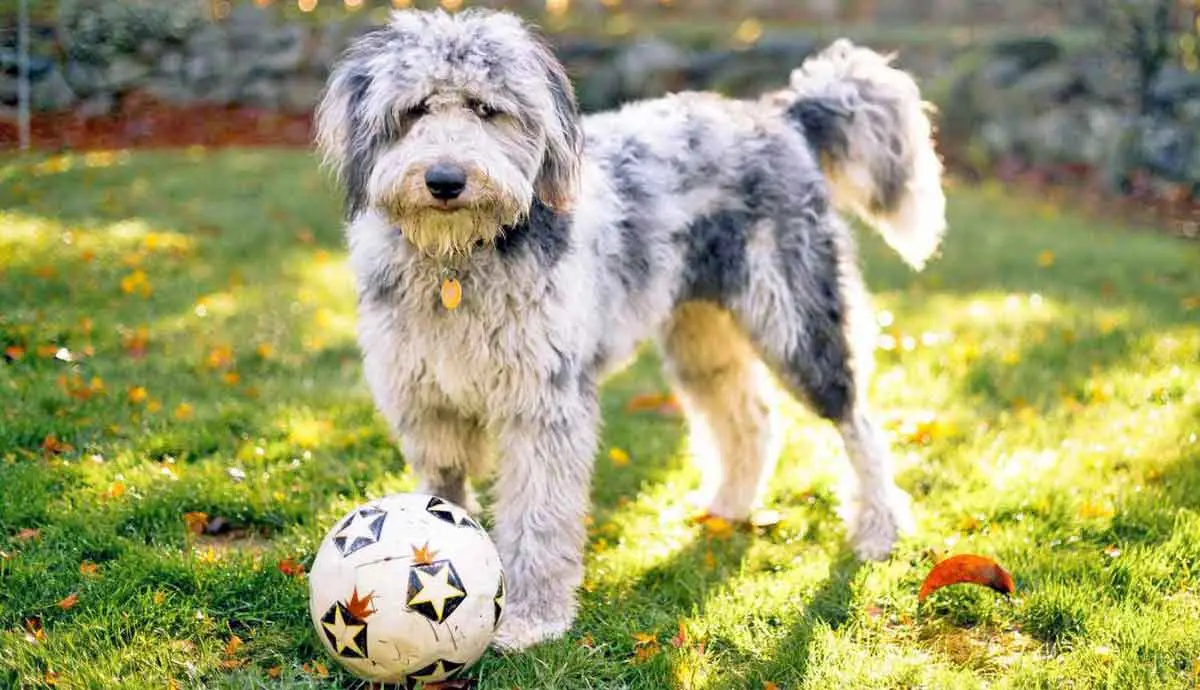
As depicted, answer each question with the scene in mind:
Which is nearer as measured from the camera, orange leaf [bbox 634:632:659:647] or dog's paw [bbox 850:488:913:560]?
orange leaf [bbox 634:632:659:647]

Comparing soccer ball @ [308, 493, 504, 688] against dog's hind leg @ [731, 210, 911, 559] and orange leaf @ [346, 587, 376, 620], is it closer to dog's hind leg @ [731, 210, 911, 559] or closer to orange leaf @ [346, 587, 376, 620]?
orange leaf @ [346, 587, 376, 620]

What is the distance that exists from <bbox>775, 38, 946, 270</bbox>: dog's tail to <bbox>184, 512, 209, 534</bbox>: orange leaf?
115 inches

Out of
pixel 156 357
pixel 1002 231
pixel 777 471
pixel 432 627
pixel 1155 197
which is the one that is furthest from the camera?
pixel 1155 197

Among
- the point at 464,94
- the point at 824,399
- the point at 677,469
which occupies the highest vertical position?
the point at 464,94

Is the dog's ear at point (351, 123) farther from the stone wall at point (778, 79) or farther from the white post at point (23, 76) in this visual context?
the stone wall at point (778, 79)

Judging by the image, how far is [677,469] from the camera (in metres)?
5.73

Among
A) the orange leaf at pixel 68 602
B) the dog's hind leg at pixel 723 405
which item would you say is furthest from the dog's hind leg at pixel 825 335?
the orange leaf at pixel 68 602

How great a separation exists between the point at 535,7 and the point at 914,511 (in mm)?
9986

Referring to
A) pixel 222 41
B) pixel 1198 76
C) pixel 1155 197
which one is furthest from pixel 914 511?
pixel 222 41

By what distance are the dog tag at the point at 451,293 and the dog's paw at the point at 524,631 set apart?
3.48 feet

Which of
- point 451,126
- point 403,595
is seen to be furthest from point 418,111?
point 403,595

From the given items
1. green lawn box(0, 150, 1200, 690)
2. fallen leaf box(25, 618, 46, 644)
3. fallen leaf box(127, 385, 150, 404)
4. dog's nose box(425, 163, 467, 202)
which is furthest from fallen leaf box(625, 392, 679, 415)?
fallen leaf box(25, 618, 46, 644)

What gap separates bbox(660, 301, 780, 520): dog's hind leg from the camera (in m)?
5.21

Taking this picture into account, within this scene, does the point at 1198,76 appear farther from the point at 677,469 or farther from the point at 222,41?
the point at 222,41
